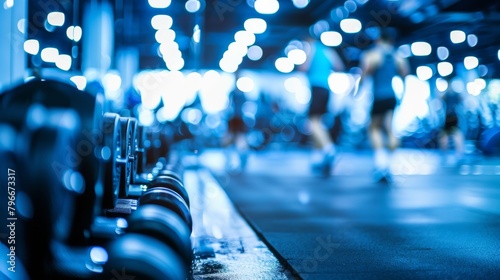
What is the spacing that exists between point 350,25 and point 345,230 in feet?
40.4

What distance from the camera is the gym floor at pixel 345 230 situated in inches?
102

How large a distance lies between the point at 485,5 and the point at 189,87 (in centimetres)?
674

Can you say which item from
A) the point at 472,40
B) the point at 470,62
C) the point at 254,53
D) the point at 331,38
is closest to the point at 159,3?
the point at 331,38

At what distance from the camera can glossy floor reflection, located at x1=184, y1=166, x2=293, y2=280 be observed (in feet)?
8.39

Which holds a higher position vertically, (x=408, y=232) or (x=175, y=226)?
(x=408, y=232)

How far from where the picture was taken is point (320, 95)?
8.13 metres

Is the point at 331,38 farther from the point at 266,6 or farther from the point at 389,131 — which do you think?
the point at 389,131

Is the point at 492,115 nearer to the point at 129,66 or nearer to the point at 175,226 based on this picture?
the point at 129,66

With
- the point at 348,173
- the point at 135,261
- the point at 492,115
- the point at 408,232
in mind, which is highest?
the point at 492,115

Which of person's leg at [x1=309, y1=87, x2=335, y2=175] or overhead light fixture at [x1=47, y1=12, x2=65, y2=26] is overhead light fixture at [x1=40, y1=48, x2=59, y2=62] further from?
person's leg at [x1=309, y1=87, x2=335, y2=175]

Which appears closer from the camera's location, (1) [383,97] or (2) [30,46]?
(2) [30,46]

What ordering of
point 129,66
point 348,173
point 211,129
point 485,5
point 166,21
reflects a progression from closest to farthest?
point 348,173 → point 485,5 → point 166,21 → point 129,66 → point 211,129

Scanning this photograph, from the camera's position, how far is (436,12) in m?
12.9

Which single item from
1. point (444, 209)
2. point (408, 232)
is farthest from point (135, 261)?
point (444, 209)
